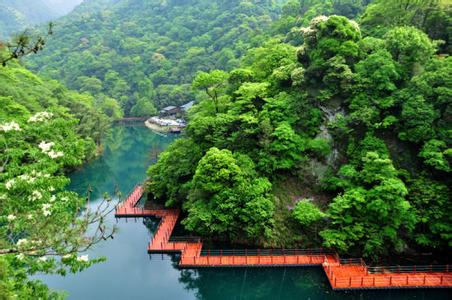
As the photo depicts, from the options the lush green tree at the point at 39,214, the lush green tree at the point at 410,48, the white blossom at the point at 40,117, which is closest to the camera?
the lush green tree at the point at 39,214

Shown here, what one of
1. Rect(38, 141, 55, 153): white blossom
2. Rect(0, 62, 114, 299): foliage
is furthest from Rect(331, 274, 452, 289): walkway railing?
Rect(38, 141, 55, 153): white blossom

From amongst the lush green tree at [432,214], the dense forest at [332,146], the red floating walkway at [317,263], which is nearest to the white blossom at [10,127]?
the dense forest at [332,146]

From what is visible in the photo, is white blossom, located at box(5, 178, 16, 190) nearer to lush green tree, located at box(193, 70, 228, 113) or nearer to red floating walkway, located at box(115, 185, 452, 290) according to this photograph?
red floating walkway, located at box(115, 185, 452, 290)

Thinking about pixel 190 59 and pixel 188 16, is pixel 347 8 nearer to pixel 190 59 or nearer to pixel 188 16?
pixel 190 59

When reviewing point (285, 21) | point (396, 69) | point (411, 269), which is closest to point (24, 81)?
point (285, 21)

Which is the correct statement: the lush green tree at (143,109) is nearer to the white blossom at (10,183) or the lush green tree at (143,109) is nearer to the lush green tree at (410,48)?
the lush green tree at (410,48)
